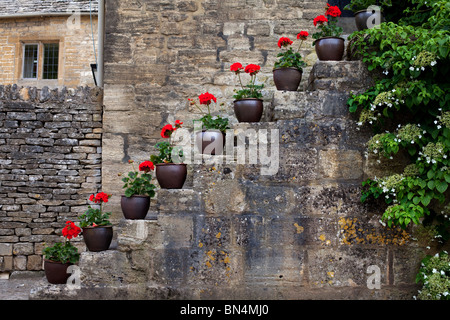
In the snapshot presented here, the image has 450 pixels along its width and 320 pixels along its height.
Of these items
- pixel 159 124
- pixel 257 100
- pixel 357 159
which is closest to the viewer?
pixel 357 159

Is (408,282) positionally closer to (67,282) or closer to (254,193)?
(254,193)

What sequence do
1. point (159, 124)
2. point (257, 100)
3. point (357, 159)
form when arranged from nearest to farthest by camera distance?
point (357, 159) → point (257, 100) → point (159, 124)

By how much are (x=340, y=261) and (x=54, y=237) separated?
3.85 m

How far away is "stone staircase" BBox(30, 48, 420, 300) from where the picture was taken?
338cm

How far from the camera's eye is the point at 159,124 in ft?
16.4

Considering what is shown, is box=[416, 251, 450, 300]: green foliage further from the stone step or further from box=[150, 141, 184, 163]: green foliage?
box=[150, 141, 184, 163]: green foliage

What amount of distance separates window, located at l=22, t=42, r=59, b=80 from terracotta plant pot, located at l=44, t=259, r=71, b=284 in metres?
10.7

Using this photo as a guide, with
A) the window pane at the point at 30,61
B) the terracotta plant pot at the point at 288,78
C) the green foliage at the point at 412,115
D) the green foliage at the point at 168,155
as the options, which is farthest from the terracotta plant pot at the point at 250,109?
the window pane at the point at 30,61

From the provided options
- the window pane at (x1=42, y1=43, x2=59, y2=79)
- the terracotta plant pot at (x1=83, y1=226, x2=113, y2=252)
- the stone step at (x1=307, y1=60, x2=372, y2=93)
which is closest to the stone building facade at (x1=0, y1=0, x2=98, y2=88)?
the window pane at (x1=42, y1=43, x2=59, y2=79)

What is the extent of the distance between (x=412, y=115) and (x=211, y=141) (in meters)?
1.66

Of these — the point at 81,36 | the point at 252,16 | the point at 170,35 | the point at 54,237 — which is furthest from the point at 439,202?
the point at 81,36

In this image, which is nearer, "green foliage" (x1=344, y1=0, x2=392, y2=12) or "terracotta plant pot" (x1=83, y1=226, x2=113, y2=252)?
"terracotta plant pot" (x1=83, y1=226, x2=113, y2=252)

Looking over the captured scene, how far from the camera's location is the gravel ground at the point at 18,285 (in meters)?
4.61
